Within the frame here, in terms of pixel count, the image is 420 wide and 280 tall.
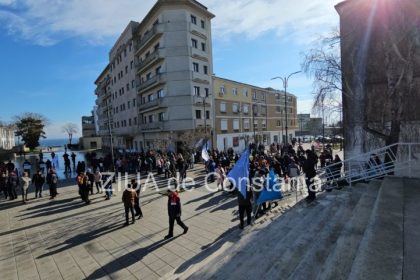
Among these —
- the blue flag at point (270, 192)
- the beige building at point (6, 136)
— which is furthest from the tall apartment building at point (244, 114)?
the beige building at point (6, 136)

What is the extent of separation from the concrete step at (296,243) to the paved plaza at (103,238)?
2.13 metres

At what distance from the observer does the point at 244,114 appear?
146 ft

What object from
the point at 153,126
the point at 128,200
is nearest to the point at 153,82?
the point at 153,126

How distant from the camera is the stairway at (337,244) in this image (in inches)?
157

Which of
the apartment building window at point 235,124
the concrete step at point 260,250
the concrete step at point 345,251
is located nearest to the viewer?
the concrete step at point 345,251

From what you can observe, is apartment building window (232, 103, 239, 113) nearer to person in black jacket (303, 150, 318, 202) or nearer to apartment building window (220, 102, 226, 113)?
apartment building window (220, 102, 226, 113)

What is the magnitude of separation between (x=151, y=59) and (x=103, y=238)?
96.1 ft

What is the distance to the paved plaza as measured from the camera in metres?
6.73

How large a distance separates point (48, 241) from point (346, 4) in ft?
55.4

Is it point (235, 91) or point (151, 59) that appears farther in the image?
point (235, 91)

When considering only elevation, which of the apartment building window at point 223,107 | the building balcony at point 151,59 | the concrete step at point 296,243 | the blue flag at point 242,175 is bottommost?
the concrete step at point 296,243

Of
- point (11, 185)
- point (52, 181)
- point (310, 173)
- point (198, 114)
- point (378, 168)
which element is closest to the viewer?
point (378, 168)

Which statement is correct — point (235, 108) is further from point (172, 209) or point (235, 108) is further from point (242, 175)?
point (172, 209)

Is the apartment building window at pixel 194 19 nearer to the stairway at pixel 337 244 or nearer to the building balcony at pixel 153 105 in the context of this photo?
the building balcony at pixel 153 105
